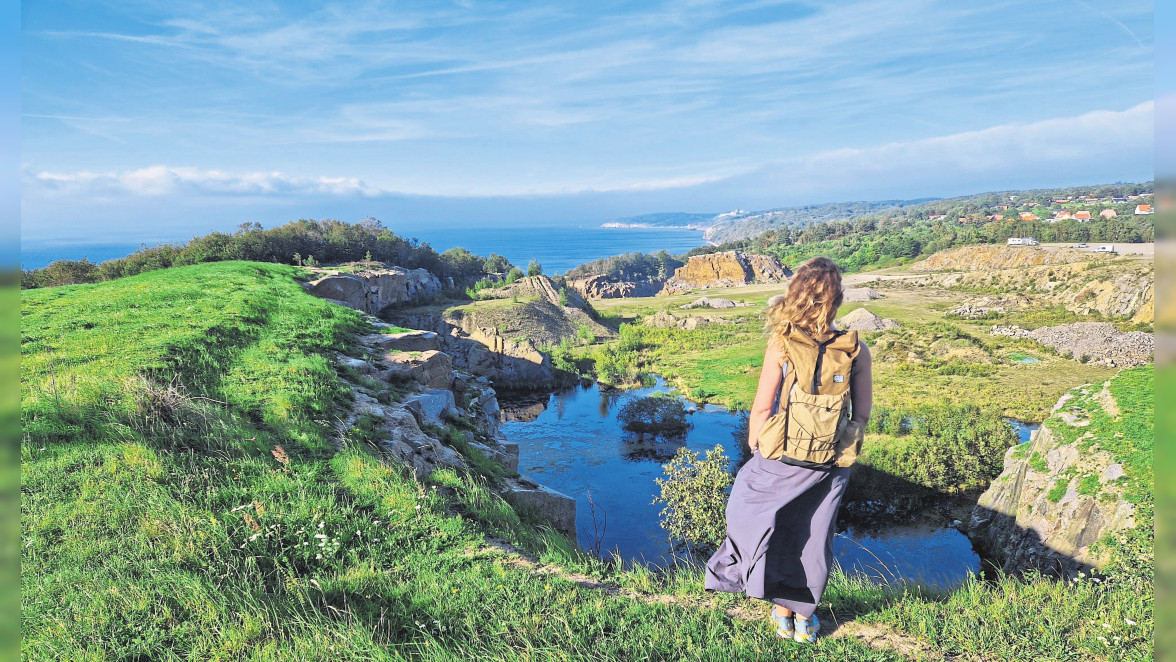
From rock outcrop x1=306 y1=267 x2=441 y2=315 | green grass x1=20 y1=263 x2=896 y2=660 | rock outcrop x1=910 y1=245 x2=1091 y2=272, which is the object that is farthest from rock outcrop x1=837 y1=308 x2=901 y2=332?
green grass x1=20 y1=263 x2=896 y2=660

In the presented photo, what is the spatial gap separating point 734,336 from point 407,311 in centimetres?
2646

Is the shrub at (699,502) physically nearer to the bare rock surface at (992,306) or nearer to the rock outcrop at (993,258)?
the bare rock surface at (992,306)

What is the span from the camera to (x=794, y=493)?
351cm

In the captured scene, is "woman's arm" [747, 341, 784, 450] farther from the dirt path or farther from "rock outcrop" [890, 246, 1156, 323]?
"rock outcrop" [890, 246, 1156, 323]

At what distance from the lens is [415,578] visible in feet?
13.6

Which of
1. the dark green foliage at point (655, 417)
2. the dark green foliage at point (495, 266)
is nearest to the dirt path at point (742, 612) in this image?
the dark green foliage at point (655, 417)

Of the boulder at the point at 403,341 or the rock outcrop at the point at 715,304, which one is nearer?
the boulder at the point at 403,341

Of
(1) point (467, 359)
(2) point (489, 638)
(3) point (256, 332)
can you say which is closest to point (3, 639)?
(2) point (489, 638)

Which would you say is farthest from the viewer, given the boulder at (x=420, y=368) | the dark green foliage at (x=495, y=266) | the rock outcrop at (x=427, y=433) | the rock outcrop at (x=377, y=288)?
the dark green foliage at (x=495, y=266)

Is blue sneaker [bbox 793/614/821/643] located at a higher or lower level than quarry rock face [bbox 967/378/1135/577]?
higher

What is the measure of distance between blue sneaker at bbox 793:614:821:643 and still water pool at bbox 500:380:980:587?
1776mm

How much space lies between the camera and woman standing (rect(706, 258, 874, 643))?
3350 millimetres

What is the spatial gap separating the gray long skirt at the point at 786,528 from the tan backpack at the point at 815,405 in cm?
16

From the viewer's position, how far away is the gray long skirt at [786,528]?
3.54 metres
